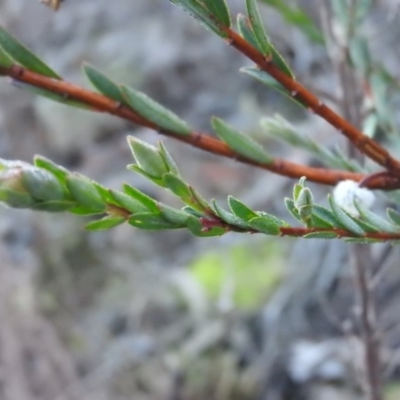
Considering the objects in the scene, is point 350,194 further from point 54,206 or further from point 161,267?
point 161,267

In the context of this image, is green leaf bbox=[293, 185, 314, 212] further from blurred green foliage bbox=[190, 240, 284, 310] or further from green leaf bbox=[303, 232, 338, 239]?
blurred green foliage bbox=[190, 240, 284, 310]

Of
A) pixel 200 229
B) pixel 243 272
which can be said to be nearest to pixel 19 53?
pixel 200 229

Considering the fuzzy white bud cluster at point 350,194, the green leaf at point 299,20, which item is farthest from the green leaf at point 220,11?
the green leaf at point 299,20

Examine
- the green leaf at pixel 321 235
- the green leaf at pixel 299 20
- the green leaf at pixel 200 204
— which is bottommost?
the green leaf at pixel 321 235

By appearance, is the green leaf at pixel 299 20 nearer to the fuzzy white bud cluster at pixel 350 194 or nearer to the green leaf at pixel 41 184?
the fuzzy white bud cluster at pixel 350 194

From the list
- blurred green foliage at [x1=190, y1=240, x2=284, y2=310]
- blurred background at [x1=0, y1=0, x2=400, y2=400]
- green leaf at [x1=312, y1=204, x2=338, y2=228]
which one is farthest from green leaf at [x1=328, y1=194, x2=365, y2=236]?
blurred green foliage at [x1=190, y1=240, x2=284, y2=310]

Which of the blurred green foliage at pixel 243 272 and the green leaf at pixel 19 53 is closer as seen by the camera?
the green leaf at pixel 19 53

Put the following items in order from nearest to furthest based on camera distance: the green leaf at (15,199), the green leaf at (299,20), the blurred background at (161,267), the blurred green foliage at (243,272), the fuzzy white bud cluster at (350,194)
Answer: the green leaf at (15,199), the fuzzy white bud cluster at (350,194), the green leaf at (299,20), the blurred background at (161,267), the blurred green foliage at (243,272)
